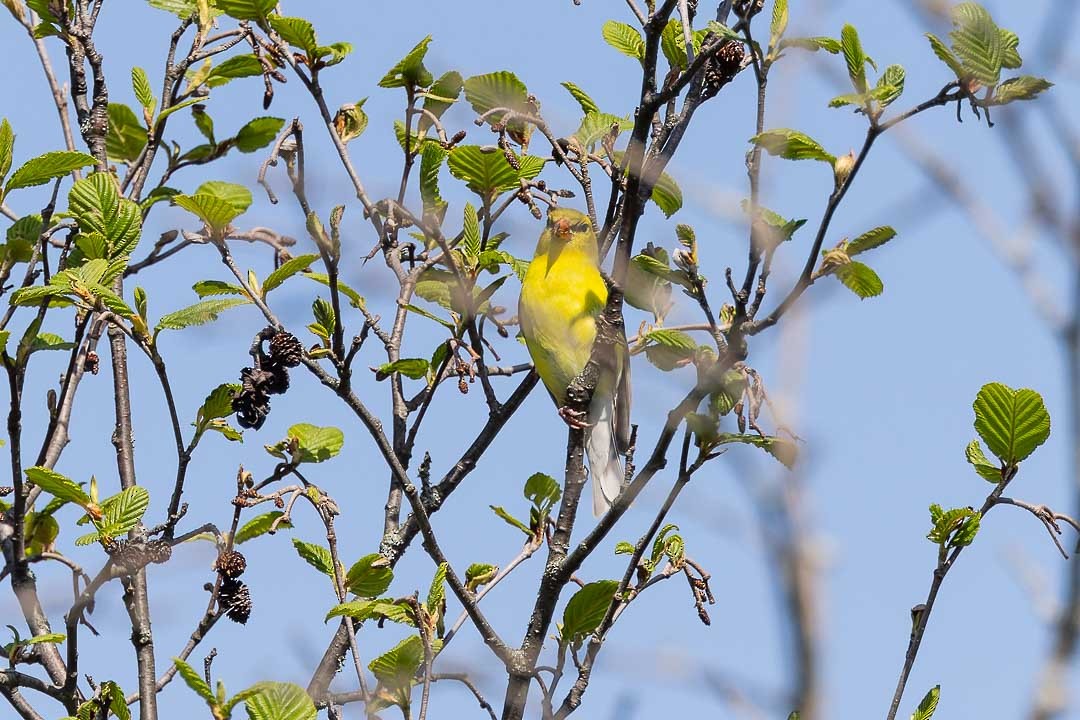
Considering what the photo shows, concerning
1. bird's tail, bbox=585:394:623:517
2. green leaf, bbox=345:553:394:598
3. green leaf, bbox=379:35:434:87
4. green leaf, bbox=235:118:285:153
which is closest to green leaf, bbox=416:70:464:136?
green leaf, bbox=379:35:434:87

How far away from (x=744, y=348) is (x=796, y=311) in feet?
2.38

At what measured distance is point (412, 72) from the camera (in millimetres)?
2988

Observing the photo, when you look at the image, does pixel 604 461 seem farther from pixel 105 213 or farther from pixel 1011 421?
pixel 1011 421

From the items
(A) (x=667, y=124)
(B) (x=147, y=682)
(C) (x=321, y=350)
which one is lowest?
(B) (x=147, y=682)

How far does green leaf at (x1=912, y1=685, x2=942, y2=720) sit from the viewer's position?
100 inches

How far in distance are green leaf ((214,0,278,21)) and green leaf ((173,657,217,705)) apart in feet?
4.44

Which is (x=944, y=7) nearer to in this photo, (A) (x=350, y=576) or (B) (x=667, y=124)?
(B) (x=667, y=124)

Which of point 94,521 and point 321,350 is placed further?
point 94,521

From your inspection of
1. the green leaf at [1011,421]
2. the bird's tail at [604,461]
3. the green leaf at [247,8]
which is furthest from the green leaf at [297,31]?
the bird's tail at [604,461]

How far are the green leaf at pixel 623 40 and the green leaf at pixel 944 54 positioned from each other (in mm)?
1384

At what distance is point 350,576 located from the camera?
2.74 m

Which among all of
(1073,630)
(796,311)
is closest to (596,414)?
(796,311)

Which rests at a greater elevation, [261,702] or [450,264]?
[450,264]

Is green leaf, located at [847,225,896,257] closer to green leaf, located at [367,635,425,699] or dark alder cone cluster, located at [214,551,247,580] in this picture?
green leaf, located at [367,635,425,699]
